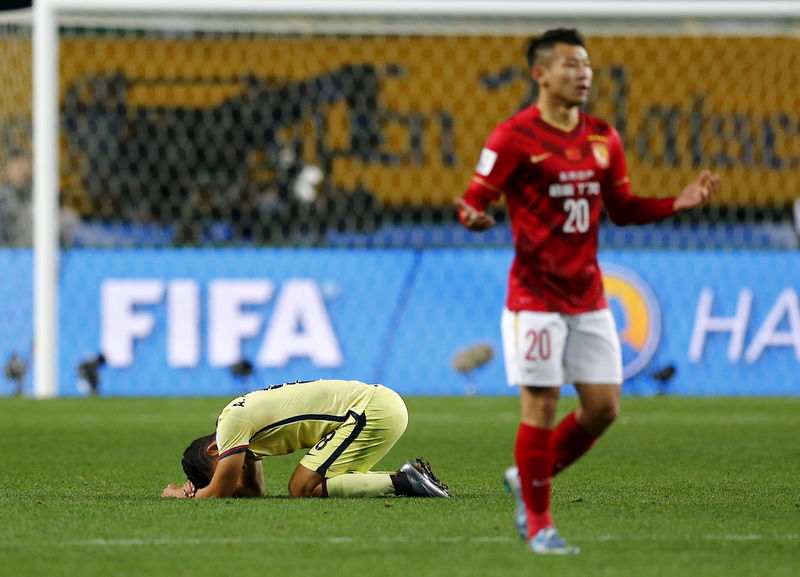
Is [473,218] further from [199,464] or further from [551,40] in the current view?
[199,464]

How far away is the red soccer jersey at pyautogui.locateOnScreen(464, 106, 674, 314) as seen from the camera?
5.27 metres

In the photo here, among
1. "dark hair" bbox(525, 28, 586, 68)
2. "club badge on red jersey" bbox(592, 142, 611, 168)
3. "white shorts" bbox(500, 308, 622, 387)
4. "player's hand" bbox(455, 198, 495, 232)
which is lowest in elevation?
"white shorts" bbox(500, 308, 622, 387)

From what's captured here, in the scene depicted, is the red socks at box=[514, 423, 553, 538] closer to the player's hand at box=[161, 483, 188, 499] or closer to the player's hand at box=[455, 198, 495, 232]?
the player's hand at box=[455, 198, 495, 232]

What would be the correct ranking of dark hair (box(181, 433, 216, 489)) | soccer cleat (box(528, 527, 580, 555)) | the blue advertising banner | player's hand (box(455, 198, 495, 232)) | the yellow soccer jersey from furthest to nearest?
the blue advertising banner, dark hair (box(181, 433, 216, 489)), the yellow soccer jersey, player's hand (box(455, 198, 495, 232)), soccer cleat (box(528, 527, 580, 555))

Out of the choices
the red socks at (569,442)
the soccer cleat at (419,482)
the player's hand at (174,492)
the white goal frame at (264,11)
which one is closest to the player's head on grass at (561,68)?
the red socks at (569,442)

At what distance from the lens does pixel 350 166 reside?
50.4ft

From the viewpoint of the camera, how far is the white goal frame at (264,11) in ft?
41.5

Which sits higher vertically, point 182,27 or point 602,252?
point 182,27

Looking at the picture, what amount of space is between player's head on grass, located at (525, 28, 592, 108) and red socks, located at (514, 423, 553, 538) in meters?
1.11

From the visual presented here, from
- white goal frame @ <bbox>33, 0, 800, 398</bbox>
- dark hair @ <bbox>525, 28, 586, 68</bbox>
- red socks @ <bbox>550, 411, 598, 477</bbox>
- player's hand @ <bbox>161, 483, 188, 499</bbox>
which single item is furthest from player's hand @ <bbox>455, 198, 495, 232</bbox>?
white goal frame @ <bbox>33, 0, 800, 398</bbox>

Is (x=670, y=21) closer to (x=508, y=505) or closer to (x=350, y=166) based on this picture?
(x=350, y=166)

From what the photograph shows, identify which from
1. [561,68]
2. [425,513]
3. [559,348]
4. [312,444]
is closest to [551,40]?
[561,68]

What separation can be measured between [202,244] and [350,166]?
2824 mm

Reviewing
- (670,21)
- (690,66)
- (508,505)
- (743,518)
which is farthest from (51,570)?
(690,66)
